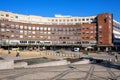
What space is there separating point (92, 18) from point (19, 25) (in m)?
45.5

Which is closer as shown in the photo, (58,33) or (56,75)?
(56,75)

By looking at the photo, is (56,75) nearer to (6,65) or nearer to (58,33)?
(6,65)

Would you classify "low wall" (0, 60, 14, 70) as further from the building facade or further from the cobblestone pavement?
the building facade

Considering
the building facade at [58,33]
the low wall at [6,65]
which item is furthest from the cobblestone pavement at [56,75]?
the building facade at [58,33]

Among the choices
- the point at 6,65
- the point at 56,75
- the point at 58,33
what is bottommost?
the point at 56,75

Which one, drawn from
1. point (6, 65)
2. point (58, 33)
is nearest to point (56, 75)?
point (6, 65)

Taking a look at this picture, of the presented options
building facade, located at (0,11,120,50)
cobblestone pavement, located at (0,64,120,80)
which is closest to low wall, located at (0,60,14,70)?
cobblestone pavement, located at (0,64,120,80)

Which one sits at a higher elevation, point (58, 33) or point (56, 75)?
point (58, 33)

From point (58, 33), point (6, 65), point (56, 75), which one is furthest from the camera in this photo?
point (58, 33)

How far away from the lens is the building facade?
9256cm

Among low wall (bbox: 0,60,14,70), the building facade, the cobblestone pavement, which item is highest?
the building facade

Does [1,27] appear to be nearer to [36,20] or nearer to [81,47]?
[36,20]

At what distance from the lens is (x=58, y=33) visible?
104688 mm

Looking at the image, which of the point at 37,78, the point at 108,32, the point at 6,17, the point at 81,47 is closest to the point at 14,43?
the point at 6,17
